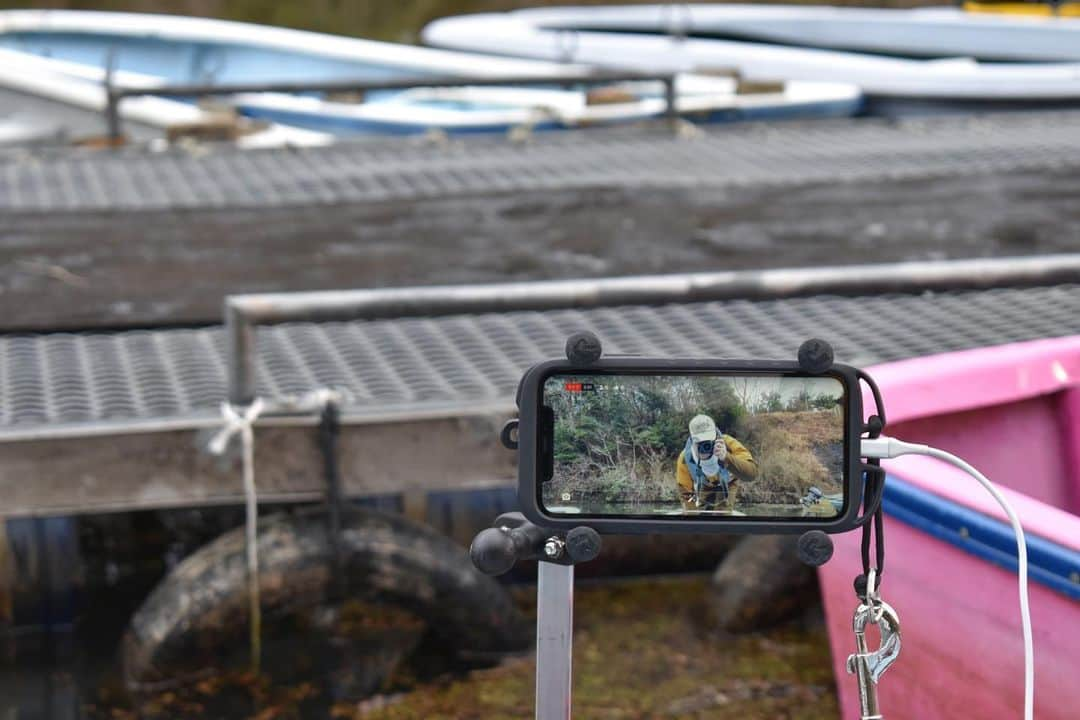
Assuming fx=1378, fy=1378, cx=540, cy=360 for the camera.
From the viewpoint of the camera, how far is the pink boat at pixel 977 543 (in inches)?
89.2

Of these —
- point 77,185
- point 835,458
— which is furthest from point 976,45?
point 835,458

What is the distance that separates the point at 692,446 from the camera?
140 centimetres

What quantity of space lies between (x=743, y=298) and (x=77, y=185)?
15.3 ft

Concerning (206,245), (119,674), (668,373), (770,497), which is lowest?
(119,674)

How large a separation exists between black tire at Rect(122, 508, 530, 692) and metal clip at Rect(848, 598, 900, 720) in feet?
7.10

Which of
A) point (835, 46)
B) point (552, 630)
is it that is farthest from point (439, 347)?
point (835, 46)

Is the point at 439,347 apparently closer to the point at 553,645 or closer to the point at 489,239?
the point at 489,239

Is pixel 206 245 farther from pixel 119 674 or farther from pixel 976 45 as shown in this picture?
pixel 976 45

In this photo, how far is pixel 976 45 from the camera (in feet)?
45.9

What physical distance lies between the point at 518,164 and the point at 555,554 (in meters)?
6.32

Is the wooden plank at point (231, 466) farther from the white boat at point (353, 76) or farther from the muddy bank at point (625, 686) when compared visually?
the white boat at point (353, 76)

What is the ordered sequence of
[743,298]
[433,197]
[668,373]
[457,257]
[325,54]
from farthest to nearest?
1. [325,54]
2. [433,197]
3. [457,257]
4. [743,298]
5. [668,373]

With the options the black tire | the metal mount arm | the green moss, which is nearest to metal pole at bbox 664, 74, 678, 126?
the green moss

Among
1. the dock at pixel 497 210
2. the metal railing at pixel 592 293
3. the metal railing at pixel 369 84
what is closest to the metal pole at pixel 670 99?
the dock at pixel 497 210
